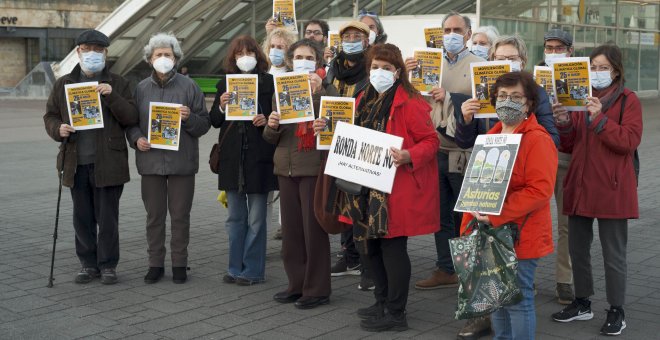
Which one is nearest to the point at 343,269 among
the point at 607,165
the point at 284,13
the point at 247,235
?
the point at 247,235

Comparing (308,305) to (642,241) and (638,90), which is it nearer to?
(642,241)

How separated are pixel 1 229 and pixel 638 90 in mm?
31411

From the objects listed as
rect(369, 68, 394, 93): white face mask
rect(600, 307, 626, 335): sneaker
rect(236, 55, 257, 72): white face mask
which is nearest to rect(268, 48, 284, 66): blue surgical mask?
rect(236, 55, 257, 72): white face mask

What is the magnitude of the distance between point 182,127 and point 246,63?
0.80m

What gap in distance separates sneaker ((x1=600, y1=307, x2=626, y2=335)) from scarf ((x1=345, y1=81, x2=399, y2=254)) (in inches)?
65.3

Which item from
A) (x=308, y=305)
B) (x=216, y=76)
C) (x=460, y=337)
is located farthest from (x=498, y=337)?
(x=216, y=76)

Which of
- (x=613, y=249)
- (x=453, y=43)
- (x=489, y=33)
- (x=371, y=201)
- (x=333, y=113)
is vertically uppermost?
(x=489, y=33)

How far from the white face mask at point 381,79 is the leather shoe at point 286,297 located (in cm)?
187

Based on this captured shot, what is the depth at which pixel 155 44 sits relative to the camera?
7.30 metres

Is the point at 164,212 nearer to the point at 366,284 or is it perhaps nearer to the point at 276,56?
the point at 276,56

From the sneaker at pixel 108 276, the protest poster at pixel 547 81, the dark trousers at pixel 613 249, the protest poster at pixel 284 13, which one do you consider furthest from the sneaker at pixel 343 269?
the protest poster at pixel 284 13

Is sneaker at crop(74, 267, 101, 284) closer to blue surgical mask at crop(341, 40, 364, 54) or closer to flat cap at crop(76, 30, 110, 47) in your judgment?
flat cap at crop(76, 30, 110, 47)

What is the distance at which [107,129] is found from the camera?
7.29m

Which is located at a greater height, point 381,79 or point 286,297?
point 381,79
